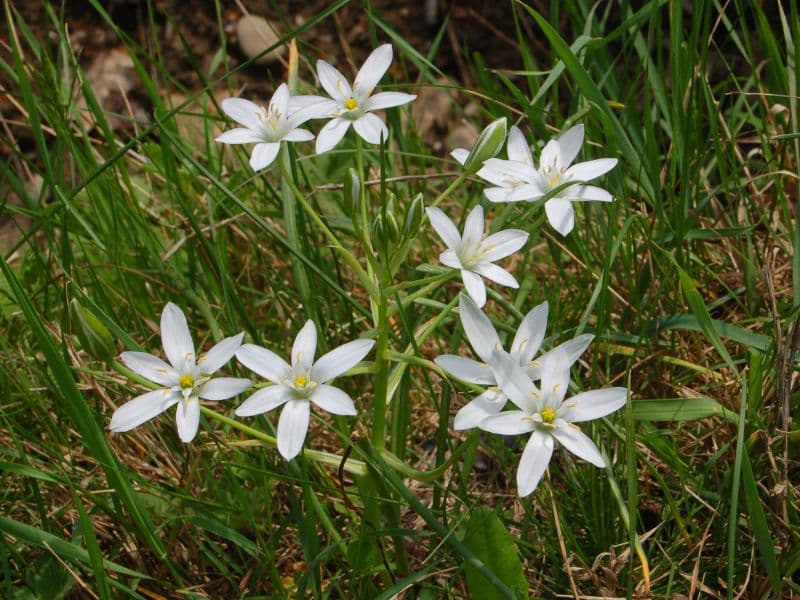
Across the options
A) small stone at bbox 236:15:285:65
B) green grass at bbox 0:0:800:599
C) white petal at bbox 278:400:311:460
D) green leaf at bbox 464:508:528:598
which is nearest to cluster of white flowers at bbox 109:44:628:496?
white petal at bbox 278:400:311:460

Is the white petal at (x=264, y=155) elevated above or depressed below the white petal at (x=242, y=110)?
below

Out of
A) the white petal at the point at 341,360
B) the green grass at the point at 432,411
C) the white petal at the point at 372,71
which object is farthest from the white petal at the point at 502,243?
the white petal at the point at 372,71

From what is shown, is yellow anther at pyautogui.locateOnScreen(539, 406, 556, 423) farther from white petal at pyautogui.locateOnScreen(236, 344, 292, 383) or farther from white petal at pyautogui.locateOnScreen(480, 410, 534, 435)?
white petal at pyautogui.locateOnScreen(236, 344, 292, 383)

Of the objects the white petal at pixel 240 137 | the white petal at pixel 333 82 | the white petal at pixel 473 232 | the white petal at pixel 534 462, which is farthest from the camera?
the white petal at pixel 333 82

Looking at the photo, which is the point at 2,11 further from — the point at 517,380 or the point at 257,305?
the point at 517,380

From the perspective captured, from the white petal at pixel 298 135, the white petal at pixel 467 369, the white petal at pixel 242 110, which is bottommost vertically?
the white petal at pixel 467 369

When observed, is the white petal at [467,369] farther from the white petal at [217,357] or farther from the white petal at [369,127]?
the white petal at [369,127]

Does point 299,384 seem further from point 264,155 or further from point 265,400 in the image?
point 264,155
